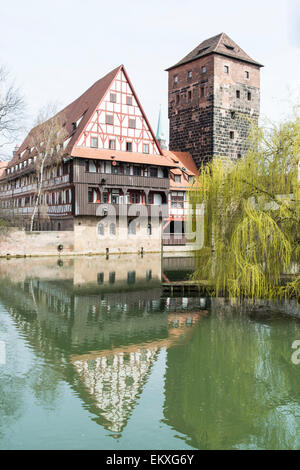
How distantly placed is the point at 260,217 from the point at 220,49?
33.4 metres

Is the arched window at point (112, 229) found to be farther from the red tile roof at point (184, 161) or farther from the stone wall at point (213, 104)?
the stone wall at point (213, 104)

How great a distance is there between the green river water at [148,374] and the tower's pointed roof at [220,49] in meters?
31.3

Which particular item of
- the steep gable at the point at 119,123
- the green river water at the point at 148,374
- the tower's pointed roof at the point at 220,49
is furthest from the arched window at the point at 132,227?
the green river water at the point at 148,374

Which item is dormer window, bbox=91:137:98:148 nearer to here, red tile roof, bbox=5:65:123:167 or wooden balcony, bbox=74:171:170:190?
red tile roof, bbox=5:65:123:167

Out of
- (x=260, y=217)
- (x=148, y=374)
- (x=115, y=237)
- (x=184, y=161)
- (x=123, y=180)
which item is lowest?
(x=148, y=374)

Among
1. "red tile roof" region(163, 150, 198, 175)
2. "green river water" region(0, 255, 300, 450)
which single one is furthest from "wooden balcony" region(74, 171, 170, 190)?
"green river water" region(0, 255, 300, 450)

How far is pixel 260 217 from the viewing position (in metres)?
12.1

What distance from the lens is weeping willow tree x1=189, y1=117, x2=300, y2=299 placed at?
40.4ft

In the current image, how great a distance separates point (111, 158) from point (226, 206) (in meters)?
21.9

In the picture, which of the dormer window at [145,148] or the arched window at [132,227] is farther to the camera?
the dormer window at [145,148]

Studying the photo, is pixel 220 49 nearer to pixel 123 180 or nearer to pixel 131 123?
pixel 131 123

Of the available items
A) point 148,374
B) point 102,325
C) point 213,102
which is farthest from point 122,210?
point 148,374

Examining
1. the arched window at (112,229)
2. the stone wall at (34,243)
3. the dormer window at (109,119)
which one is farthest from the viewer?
the arched window at (112,229)

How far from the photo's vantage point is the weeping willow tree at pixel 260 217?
40.4ft
